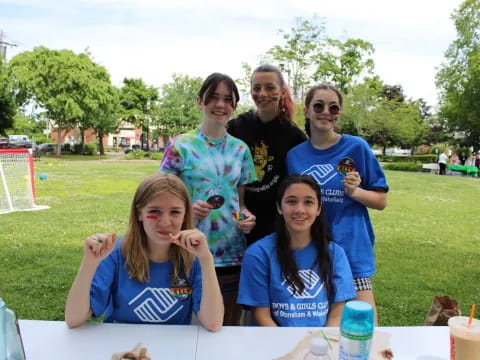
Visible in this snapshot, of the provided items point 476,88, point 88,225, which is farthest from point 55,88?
point 476,88

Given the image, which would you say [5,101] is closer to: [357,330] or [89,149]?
[89,149]

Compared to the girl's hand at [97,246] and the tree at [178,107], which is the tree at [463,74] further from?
the girl's hand at [97,246]

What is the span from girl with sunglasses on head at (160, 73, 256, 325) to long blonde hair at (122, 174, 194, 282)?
0.98 feet

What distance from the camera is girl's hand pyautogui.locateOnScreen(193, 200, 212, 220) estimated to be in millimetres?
2389

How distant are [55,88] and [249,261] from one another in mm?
35767

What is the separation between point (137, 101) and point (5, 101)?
19873 mm

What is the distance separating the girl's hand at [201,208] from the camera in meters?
2.39

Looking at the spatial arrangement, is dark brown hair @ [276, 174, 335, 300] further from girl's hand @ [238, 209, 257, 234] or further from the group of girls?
girl's hand @ [238, 209, 257, 234]

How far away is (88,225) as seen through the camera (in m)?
8.92

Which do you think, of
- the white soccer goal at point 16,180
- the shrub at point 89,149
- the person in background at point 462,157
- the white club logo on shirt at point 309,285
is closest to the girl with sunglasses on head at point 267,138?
the white club logo on shirt at point 309,285

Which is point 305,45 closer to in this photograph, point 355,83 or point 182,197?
point 355,83

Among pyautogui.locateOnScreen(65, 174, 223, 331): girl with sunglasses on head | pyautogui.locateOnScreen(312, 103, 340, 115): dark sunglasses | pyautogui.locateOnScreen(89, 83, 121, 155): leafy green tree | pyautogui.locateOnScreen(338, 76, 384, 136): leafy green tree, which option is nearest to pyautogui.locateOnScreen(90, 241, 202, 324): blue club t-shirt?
pyautogui.locateOnScreen(65, 174, 223, 331): girl with sunglasses on head

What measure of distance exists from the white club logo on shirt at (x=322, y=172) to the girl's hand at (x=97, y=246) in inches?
48.9

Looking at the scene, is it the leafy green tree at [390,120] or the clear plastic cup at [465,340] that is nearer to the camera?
the clear plastic cup at [465,340]
